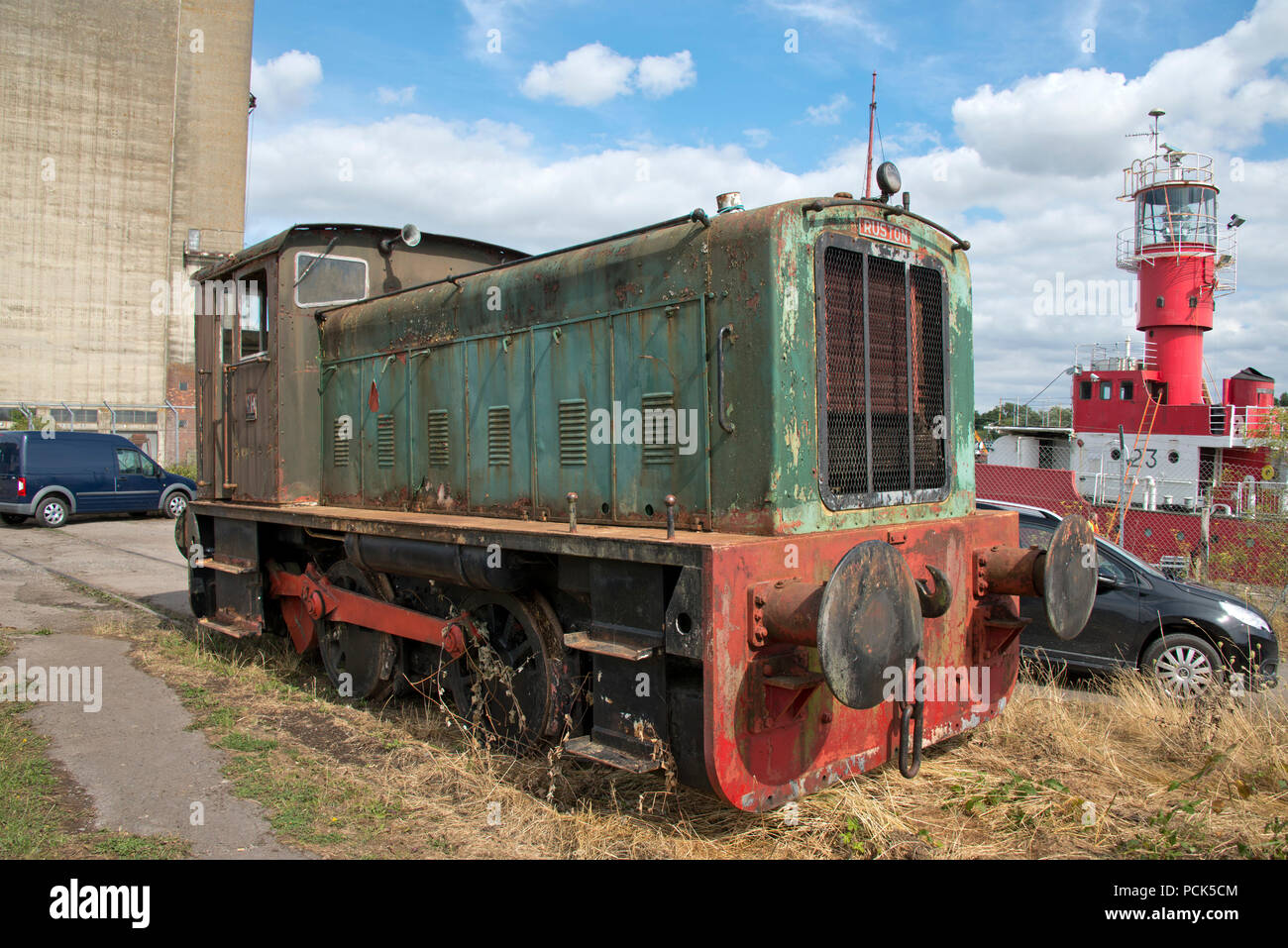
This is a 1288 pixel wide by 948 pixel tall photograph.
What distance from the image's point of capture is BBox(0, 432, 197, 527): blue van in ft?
63.7

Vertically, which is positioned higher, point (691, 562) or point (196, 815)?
point (691, 562)

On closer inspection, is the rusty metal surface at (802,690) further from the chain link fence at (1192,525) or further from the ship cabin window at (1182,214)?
the ship cabin window at (1182,214)

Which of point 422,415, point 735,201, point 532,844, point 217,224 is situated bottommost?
point 532,844

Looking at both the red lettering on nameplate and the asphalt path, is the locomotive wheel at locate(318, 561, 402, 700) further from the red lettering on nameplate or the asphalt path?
the red lettering on nameplate

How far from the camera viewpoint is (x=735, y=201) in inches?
179

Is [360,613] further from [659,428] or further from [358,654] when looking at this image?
[659,428]

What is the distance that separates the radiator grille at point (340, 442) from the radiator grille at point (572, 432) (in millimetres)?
2680

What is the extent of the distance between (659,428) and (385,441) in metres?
2.94

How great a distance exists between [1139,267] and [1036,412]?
6961mm

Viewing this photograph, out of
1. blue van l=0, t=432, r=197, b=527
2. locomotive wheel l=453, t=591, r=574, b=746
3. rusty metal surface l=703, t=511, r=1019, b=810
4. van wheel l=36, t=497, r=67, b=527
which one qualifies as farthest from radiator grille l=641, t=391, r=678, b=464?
van wheel l=36, t=497, r=67, b=527

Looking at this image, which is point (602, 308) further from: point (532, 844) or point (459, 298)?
point (532, 844)

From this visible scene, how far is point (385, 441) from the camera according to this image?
6.72 m

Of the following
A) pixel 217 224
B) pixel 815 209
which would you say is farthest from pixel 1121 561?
pixel 217 224

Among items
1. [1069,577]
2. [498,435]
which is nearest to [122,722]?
[498,435]
